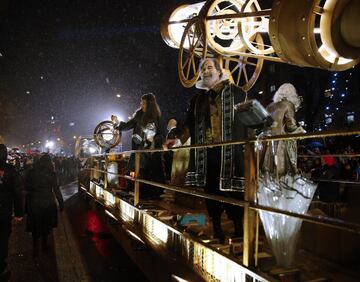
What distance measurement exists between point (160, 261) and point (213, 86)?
2.02 m

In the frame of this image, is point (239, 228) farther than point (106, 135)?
No

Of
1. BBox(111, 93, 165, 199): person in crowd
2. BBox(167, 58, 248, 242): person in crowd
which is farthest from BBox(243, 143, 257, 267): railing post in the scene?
BBox(111, 93, 165, 199): person in crowd

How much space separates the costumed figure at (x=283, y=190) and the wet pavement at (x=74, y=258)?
2732mm

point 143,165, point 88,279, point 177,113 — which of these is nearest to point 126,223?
point 88,279

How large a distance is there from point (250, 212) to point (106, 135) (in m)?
9.00

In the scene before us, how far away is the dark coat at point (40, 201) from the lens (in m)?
6.82

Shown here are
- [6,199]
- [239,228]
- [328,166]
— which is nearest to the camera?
[239,228]

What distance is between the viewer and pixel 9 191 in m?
5.41

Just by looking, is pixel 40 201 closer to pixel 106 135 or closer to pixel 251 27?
pixel 106 135

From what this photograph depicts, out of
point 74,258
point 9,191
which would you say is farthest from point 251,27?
point 74,258

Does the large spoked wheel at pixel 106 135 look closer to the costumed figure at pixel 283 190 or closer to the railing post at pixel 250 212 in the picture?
the costumed figure at pixel 283 190

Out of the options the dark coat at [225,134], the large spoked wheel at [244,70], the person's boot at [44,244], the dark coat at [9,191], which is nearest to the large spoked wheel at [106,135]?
the person's boot at [44,244]

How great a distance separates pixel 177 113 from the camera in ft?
92.0

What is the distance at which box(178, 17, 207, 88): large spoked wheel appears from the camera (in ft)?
14.5
